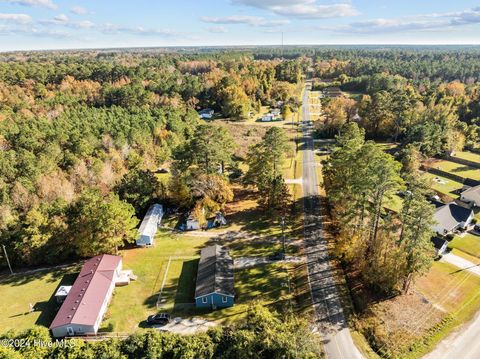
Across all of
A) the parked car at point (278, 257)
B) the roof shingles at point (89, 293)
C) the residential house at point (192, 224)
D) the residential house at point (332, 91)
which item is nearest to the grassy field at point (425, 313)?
the parked car at point (278, 257)

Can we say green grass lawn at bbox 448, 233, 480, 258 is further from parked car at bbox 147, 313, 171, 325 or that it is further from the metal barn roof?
the metal barn roof

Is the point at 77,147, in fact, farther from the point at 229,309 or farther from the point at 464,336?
the point at 464,336

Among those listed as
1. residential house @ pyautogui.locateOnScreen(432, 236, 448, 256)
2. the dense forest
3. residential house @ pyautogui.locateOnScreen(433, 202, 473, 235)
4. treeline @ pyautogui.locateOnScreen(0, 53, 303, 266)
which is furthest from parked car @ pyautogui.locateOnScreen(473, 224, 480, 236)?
treeline @ pyautogui.locateOnScreen(0, 53, 303, 266)

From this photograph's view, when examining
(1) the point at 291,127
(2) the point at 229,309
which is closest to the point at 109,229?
(2) the point at 229,309

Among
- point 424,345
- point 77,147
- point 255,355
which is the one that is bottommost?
point 424,345

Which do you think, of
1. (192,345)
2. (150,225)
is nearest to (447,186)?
(150,225)

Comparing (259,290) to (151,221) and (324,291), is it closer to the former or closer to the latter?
(324,291)
